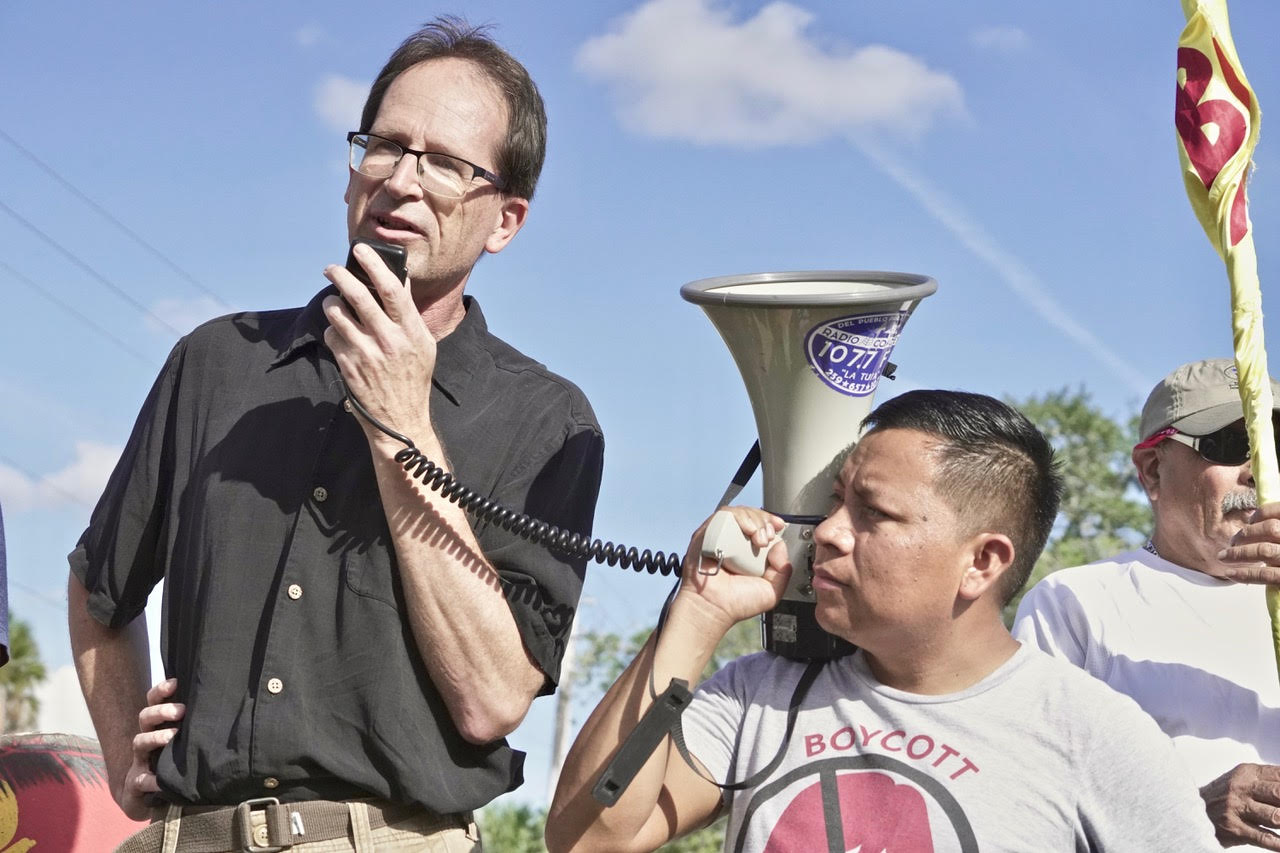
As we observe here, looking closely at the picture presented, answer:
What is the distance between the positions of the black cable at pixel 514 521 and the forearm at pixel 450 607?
0.07 feet

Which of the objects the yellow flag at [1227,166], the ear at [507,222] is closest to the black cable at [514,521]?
the ear at [507,222]

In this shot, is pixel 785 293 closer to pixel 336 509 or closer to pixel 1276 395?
pixel 336 509

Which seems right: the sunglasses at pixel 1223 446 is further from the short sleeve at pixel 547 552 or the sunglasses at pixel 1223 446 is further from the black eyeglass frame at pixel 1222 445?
the short sleeve at pixel 547 552

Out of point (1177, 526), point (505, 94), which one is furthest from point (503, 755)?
point (1177, 526)

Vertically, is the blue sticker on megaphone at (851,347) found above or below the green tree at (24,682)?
below

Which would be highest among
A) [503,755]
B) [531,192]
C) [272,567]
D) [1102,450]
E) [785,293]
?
[1102,450]

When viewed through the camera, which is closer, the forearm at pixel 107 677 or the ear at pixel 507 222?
the forearm at pixel 107 677

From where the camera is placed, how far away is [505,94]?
3305 mm

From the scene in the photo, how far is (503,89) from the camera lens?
3311mm

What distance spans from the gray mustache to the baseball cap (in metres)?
0.17

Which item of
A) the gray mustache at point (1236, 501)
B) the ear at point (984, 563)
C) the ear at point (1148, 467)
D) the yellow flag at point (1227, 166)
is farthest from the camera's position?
the ear at point (1148, 467)

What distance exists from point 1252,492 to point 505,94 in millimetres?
2104

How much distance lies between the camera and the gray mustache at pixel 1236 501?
12.5 ft

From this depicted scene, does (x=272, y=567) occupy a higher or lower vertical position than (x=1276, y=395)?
lower
